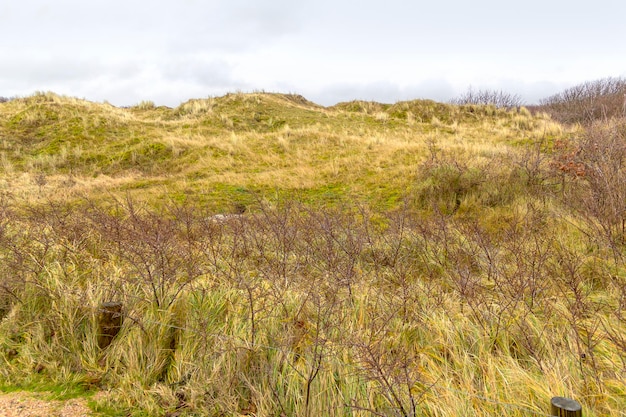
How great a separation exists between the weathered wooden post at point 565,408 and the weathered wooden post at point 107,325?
3.18 m

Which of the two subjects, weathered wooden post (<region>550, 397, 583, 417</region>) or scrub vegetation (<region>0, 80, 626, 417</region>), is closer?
weathered wooden post (<region>550, 397, 583, 417</region>)

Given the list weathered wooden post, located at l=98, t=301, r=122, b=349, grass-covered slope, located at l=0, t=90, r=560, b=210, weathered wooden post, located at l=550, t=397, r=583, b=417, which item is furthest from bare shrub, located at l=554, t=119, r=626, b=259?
weathered wooden post, located at l=98, t=301, r=122, b=349

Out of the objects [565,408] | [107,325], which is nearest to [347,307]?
[565,408]

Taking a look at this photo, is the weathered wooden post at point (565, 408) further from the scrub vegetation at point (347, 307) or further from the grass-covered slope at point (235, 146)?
the grass-covered slope at point (235, 146)

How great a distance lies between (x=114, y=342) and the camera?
3400 mm

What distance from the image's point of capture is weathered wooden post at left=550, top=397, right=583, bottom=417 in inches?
69.0

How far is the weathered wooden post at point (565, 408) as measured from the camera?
1.75m

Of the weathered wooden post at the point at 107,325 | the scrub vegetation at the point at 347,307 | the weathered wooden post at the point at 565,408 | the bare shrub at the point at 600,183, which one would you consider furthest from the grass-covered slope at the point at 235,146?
the weathered wooden post at the point at 565,408

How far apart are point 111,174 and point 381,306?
42.8ft

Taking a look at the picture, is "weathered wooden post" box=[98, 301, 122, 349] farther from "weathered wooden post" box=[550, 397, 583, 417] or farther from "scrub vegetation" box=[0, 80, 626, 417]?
"weathered wooden post" box=[550, 397, 583, 417]

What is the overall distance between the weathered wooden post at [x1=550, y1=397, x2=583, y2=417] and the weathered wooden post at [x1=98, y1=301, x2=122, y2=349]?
3.18 m

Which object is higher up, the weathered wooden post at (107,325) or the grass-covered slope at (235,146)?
the grass-covered slope at (235,146)

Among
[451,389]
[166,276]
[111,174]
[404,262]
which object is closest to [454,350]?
[451,389]

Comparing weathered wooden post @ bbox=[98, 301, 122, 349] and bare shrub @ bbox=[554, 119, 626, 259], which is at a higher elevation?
bare shrub @ bbox=[554, 119, 626, 259]
